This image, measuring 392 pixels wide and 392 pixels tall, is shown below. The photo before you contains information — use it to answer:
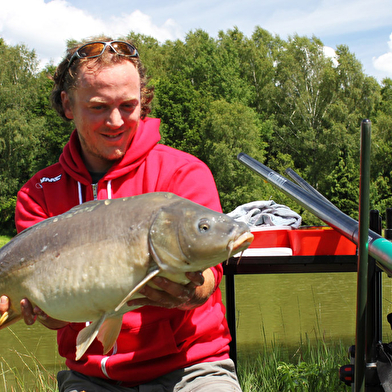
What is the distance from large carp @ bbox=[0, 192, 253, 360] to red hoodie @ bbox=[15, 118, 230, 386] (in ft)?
1.01

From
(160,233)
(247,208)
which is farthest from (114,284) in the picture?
(247,208)

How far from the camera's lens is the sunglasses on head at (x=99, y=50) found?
231 cm

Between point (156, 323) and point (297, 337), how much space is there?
4.32 metres

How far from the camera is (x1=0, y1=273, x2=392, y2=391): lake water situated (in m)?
5.57

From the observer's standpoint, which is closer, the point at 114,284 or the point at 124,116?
the point at 114,284

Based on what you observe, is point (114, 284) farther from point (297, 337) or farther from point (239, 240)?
point (297, 337)

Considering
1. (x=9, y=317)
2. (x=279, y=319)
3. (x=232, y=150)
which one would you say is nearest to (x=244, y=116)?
(x=232, y=150)

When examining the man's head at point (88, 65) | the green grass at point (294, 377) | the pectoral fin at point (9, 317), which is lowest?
the green grass at point (294, 377)

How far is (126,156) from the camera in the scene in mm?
2277

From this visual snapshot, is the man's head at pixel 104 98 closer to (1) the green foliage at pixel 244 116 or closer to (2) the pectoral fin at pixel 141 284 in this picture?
(2) the pectoral fin at pixel 141 284

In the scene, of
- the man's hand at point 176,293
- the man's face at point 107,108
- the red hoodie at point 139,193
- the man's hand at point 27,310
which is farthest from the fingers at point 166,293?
the man's face at point 107,108

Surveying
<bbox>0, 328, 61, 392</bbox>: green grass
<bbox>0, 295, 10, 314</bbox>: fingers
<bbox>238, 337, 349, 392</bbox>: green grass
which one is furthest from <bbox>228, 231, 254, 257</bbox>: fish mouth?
<bbox>0, 328, 61, 392</bbox>: green grass

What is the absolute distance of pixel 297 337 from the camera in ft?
19.7

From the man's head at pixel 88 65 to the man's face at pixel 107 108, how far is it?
4 centimetres
